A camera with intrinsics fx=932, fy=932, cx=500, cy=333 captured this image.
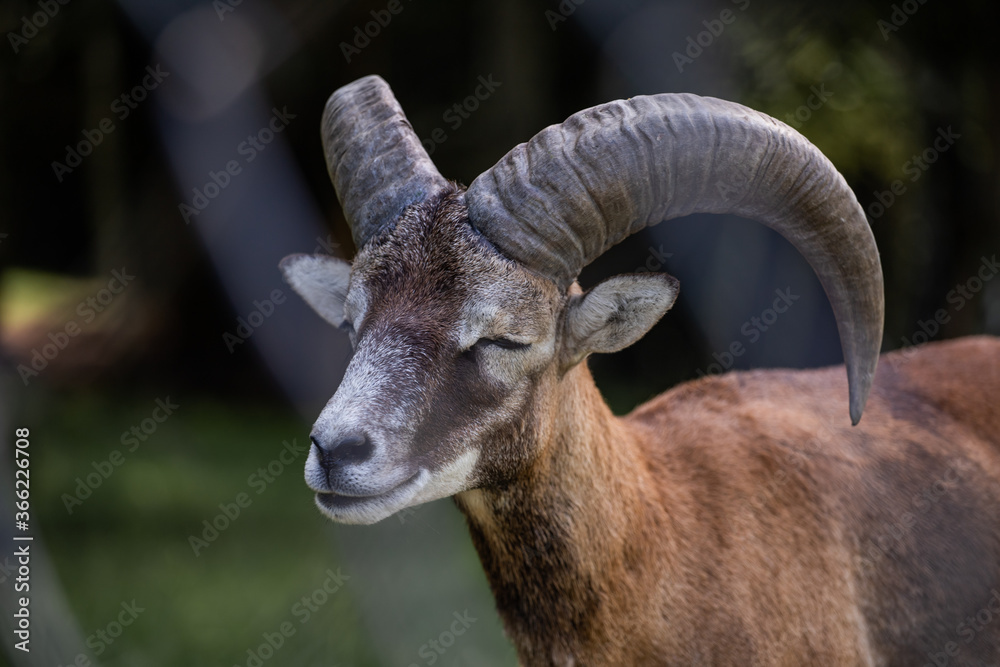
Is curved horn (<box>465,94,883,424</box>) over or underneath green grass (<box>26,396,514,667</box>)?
over

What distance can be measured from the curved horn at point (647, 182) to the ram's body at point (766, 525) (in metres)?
0.55

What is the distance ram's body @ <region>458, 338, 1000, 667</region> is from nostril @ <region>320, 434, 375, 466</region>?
1.97 ft

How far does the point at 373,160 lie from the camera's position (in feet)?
11.0

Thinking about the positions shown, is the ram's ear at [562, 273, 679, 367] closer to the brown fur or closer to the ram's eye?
the brown fur

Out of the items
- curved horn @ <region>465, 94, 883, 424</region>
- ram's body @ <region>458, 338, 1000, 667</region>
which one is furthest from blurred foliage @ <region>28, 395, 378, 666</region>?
curved horn @ <region>465, 94, 883, 424</region>

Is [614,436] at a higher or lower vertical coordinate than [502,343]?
lower

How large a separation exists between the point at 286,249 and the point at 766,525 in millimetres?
7609

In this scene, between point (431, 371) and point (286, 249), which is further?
point (286, 249)

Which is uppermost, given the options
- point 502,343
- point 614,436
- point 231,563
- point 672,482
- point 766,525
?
point 502,343

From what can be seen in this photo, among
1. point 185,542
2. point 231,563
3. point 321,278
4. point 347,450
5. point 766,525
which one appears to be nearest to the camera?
point 347,450

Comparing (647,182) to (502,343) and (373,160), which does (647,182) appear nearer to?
(502,343)

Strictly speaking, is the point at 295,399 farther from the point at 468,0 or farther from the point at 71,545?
the point at 468,0

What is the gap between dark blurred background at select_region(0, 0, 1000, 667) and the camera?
6.12 m

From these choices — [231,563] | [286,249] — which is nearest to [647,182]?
[231,563]
